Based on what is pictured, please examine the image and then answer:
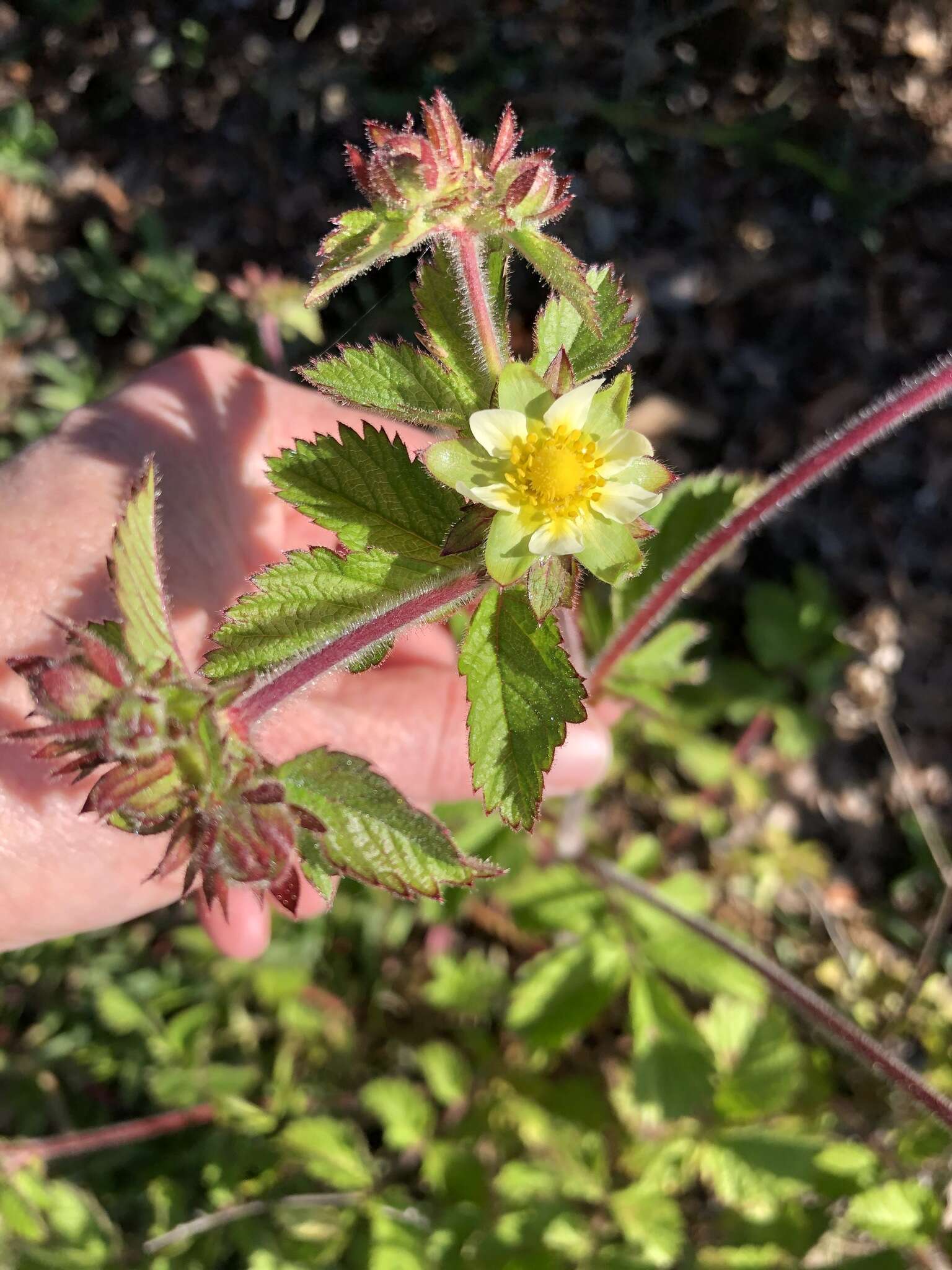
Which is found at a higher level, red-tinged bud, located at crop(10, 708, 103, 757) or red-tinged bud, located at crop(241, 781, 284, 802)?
red-tinged bud, located at crop(10, 708, 103, 757)

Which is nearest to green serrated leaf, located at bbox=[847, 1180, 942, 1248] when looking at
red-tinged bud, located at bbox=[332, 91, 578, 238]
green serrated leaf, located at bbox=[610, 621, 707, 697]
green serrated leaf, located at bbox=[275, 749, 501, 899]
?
green serrated leaf, located at bbox=[610, 621, 707, 697]

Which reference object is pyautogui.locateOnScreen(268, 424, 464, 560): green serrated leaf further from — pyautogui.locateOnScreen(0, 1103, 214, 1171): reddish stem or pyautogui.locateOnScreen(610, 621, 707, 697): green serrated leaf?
pyautogui.locateOnScreen(0, 1103, 214, 1171): reddish stem

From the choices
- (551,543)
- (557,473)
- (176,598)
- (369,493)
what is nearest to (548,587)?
(551,543)

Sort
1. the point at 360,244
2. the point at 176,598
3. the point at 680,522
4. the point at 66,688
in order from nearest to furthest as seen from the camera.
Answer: the point at 66,688, the point at 360,244, the point at 176,598, the point at 680,522

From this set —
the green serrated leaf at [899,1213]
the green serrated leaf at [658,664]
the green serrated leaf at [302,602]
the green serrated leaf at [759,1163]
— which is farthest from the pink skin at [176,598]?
the green serrated leaf at [899,1213]

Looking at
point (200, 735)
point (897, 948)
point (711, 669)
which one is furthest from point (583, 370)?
point (897, 948)

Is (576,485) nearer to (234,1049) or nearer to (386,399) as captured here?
(386,399)

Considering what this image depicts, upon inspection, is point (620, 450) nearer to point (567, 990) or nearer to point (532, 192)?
point (532, 192)

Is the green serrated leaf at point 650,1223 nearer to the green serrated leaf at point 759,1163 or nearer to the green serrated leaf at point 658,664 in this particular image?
the green serrated leaf at point 759,1163
